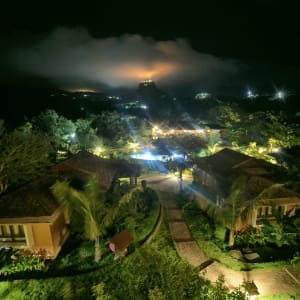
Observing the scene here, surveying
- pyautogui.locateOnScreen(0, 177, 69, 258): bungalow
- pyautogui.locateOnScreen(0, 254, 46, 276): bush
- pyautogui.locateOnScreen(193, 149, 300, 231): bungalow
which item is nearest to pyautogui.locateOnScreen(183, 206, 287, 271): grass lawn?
pyautogui.locateOnScreen(193, 149, 300, 231): bungalow

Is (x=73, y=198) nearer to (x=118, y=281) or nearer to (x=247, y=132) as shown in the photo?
(x=118, y=281)

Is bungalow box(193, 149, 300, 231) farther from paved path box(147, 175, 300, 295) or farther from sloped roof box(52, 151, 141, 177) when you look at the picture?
sloped roof box(52, 151, 141, 177)

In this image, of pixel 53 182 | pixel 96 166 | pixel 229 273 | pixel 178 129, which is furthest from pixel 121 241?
pixel 178 129

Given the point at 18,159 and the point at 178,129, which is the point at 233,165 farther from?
the point at 178,129

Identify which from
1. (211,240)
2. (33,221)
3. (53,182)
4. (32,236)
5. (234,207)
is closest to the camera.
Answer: (33,221)

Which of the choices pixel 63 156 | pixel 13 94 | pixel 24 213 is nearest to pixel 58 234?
pixel 24 213
